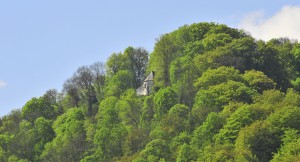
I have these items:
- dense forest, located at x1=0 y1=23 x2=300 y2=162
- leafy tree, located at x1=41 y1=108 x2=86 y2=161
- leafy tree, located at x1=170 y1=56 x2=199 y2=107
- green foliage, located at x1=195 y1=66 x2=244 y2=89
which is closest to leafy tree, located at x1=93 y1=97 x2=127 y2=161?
dense forest, located at x1=0 y1=23 x2=300 y2=162

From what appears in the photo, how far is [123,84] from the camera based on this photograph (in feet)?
479

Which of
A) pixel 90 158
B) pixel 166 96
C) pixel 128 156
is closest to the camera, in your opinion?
pixel 128 156

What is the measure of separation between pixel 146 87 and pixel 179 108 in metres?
33.0

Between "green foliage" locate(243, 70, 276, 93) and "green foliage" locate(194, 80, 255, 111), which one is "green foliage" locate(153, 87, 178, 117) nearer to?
"green foliage" locate(194, 80, 255, 111)

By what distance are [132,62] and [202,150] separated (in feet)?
209

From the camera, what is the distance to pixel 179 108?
109375mm

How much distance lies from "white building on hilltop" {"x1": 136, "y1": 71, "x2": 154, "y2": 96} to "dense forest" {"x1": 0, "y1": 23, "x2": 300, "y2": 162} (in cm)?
321

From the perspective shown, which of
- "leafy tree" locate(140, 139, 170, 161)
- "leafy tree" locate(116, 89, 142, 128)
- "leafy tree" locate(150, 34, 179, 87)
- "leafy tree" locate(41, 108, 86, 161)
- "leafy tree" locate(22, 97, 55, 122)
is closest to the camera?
"leafy tree" locate(140, 139, 170, 161)

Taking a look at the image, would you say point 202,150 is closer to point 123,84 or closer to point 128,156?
point 128,156

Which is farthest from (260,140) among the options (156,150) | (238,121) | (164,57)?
(164,57)

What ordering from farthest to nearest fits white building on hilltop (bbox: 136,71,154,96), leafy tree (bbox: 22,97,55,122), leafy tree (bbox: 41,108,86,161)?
leafy tree (bbox: 22,97,55,122), white building on hilltop (bbox: 136,71,154,96), leafy tree (bbox: 41,108,86,161)

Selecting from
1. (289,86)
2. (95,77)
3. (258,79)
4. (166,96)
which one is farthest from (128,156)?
(95,77)

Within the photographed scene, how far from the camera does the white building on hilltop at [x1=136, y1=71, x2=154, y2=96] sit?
457ft

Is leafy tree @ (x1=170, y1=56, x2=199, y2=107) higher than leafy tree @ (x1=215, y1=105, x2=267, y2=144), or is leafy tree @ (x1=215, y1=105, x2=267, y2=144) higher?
leafy tree @ (x1=170, y1=56, x2=199, y2=107)
